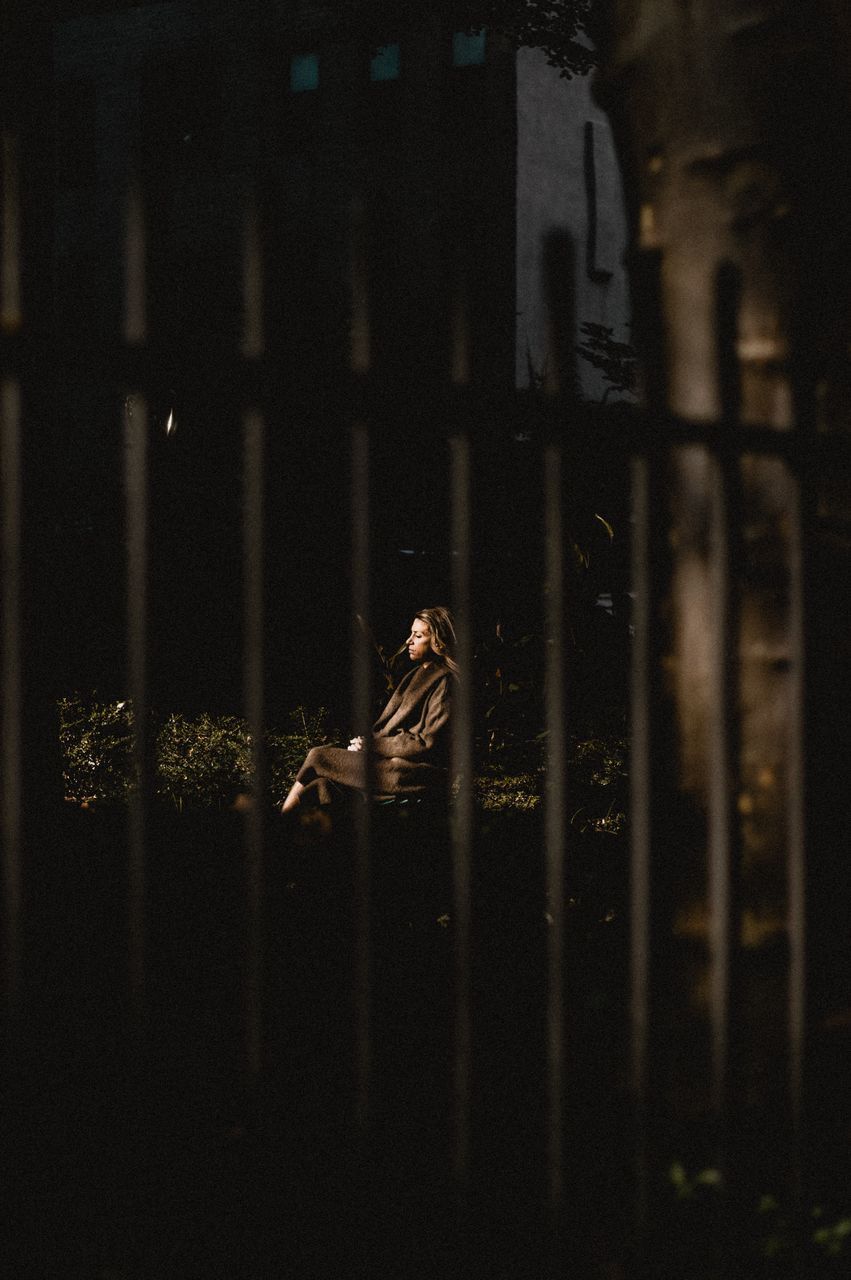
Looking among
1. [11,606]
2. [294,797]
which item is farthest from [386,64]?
[11,606]

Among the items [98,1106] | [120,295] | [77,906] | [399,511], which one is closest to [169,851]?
[77,906]

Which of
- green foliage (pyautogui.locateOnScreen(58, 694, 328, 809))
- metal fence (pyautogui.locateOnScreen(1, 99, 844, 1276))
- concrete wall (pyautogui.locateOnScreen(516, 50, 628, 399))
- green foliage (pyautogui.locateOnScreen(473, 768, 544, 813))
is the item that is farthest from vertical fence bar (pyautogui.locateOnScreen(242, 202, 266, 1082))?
concrete wall (pyautogui.locateOnScreen(516, 50, 628, 399))

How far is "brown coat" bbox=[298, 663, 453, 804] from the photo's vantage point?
25.9 feet

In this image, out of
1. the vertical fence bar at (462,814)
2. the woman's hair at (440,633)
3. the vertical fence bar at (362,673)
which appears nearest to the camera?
the vertical fence bar at (362,673)

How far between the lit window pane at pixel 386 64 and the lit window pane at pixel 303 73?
3.93ft

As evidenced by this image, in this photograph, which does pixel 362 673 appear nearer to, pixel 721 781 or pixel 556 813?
pixel 556 813

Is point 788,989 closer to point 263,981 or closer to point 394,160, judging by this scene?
point 263,981

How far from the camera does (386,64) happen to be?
21047mm

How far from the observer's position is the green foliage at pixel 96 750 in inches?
419

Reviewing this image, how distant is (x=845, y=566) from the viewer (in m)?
2.95

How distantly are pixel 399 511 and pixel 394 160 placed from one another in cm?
1148

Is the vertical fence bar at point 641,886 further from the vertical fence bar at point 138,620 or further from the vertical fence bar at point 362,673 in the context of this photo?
the vertical fence bar at point 138,620

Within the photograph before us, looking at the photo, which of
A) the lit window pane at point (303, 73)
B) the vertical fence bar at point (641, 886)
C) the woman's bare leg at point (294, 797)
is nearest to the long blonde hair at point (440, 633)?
the woman's bare leg at point (294, 797)

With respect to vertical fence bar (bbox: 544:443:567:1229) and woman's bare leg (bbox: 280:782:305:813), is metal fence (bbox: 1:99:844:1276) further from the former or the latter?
woman's bare leg (bbox: 280:782:305:813)
